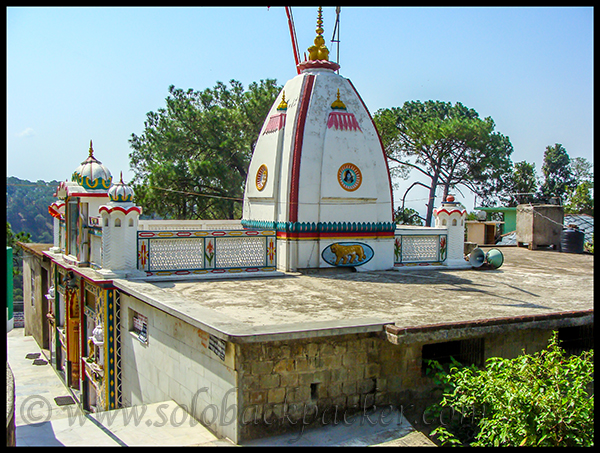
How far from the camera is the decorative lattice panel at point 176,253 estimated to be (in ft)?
35.1

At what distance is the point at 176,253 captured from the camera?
10859mm

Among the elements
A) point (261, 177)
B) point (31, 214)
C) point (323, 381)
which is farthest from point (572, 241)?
point (31, 214)

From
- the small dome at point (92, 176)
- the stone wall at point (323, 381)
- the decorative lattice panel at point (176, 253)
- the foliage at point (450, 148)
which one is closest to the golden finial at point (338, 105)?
the decorative lattice panel at point (176, 253)

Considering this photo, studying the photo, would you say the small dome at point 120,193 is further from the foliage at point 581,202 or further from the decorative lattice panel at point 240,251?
the foliage at point 581,202

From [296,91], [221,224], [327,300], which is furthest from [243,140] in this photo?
[327,300]

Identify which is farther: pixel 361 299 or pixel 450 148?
pixel 450 148

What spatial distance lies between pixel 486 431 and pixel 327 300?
10.8ft

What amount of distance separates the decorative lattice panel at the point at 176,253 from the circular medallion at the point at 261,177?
108 inches

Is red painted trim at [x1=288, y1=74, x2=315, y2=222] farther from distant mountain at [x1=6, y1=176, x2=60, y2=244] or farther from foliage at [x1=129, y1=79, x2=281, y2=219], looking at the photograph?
distant mountain at [x1=6, y1=176, x2=60, y2=244]

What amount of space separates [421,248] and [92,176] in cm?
794

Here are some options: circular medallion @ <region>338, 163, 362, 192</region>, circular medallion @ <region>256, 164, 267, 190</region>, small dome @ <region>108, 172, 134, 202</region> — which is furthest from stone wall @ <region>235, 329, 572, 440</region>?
circular medallion @ <region>256, 164, 267, 190</region>

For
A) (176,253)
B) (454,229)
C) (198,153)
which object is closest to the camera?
(176,253)

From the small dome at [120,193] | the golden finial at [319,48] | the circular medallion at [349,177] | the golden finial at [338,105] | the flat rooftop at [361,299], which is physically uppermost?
the golden finial at [319,48]

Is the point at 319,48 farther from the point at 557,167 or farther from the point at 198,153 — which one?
the point at 557,167
